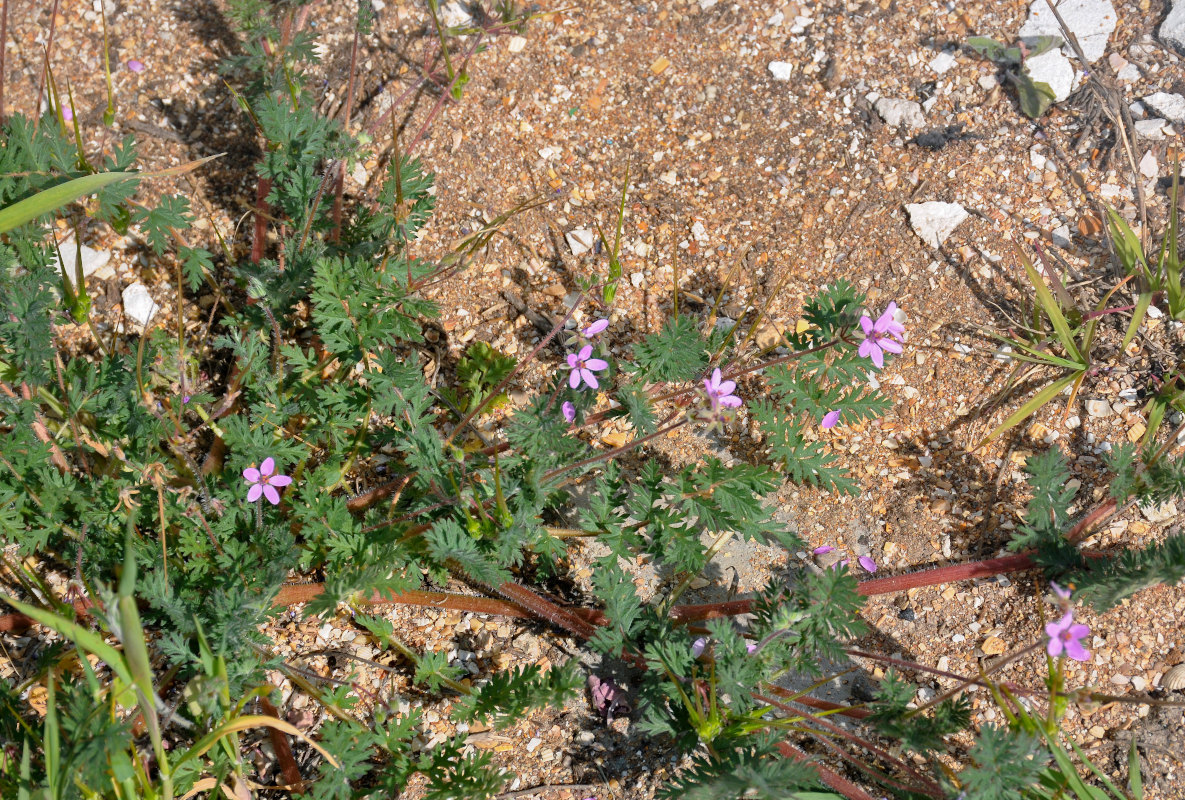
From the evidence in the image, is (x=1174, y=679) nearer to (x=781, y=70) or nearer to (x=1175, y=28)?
(x=1175, y=28)

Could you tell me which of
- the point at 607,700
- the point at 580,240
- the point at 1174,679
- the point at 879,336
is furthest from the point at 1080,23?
the point at 607,700

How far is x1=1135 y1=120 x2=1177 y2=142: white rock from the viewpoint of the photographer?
339 cm

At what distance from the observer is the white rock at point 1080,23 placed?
354 cm

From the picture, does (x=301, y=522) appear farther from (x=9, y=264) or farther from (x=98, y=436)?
(x=9, y=264)

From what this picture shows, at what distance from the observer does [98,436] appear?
8.99 ft

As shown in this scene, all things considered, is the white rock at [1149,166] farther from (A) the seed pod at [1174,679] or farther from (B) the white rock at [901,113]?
(A) the seed pod at [1174,679]

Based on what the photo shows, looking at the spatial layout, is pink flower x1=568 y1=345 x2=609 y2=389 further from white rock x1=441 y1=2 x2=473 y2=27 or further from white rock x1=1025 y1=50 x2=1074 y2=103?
white rock x1=1025 y1=50 x2=1074 y2=103

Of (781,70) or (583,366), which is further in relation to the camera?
(781,70)

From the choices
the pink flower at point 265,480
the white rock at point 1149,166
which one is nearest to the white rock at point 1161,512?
the white rock at point 1149,166

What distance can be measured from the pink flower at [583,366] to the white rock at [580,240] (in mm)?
1016

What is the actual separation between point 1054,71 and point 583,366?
7.92 feet

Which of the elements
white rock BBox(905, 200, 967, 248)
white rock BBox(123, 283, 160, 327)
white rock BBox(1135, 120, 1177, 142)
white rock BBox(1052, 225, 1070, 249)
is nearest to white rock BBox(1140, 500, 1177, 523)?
white rock BBox(1052, 225, 1070, 249)

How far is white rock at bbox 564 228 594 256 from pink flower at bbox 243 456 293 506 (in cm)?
140

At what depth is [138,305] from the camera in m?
3.26
